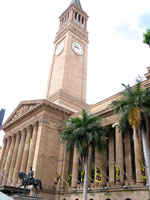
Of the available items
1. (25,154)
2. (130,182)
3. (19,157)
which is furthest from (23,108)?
(130,182)

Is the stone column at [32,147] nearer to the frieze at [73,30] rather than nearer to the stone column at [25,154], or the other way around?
the stone column at [25,154]

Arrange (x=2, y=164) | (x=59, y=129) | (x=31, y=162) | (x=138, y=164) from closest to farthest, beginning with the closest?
(x=138, y=164)
(x=31, y=162)
(x=59, y=129)
(x=2, y=164)

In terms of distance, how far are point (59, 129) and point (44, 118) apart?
3461 millimetres

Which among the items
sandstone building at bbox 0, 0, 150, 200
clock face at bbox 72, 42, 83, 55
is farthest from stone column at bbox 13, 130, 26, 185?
clock face at bbox 72, 42, 83, 55

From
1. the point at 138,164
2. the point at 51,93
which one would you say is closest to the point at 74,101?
the point at 51,93

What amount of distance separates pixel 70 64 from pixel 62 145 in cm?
2140

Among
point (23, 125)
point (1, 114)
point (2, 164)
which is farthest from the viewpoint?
point (2, 164)

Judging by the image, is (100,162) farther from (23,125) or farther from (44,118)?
(23,125)

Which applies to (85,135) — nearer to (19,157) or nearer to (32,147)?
(32,147)

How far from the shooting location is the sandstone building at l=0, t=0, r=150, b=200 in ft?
86.0

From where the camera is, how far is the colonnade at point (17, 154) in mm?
37291

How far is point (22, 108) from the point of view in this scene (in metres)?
45.6

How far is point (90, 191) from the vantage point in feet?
91.7

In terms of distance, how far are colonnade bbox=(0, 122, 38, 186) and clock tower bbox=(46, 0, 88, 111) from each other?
8.96m
